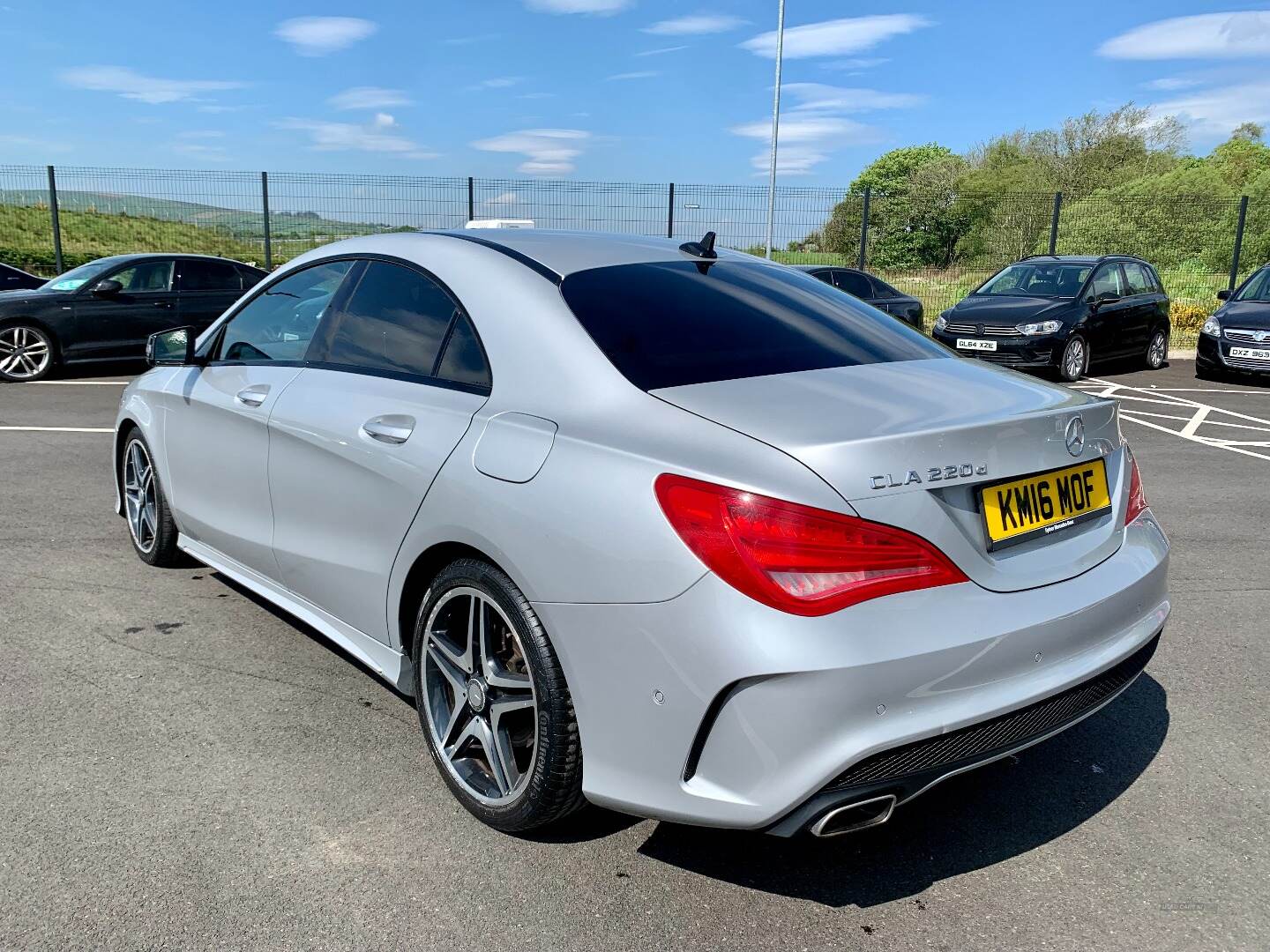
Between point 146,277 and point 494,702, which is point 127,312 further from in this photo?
point 494,702

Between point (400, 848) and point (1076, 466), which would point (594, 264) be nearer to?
point (1076, 466)

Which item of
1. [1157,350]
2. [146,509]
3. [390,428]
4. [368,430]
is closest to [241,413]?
[368,430]

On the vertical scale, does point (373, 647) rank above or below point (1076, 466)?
below

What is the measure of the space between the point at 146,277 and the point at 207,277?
0.69m

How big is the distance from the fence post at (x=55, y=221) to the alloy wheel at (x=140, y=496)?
16.3 meters

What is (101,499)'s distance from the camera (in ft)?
20.5

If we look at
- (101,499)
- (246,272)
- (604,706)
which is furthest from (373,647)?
(246,272)

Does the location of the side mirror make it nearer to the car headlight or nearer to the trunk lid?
the trunk lid

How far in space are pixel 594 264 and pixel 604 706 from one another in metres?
1.42

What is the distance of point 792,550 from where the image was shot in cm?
215

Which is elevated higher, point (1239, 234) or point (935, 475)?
point (1239, 234)

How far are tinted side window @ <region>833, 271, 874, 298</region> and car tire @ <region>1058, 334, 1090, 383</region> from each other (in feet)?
10.4

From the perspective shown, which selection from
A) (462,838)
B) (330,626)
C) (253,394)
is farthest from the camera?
(253,394)

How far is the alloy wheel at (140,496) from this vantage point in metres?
4.86
